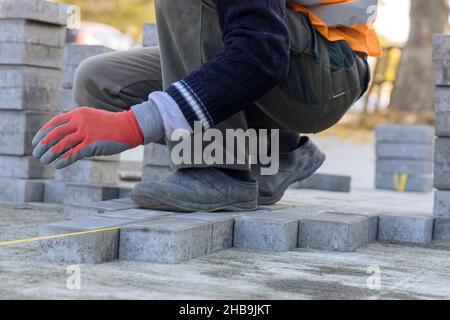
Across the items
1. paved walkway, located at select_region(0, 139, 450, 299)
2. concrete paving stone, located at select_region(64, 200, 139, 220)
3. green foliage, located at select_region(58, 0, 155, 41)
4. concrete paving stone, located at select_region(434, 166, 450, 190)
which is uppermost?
green foliage, located at select_region(58, 0, 155, 41)

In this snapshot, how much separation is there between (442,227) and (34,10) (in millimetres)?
2364

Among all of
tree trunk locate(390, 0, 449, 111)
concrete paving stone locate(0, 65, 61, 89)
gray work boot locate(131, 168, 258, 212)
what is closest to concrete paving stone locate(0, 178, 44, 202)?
concrete paving stone locate(0, 65, 61, 89)

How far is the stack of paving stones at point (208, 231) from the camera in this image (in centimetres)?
288

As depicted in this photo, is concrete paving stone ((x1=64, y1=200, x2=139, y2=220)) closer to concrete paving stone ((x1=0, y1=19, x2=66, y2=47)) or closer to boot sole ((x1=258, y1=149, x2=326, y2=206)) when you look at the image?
boot sole ((x1=258, y1=149, x2=326, y2=206))

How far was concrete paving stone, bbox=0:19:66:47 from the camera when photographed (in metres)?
4.83

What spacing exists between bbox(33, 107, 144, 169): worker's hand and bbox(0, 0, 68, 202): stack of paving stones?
2.05m

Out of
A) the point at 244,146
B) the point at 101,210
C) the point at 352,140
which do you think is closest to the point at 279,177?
the point at 244,146

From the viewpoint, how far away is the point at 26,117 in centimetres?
484

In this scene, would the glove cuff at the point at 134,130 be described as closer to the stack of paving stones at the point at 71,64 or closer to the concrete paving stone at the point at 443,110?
the concrete paving stone at the point at 443,110

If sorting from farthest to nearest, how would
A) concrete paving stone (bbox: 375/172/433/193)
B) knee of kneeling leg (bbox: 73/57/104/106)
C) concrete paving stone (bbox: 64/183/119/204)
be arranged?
concrete paving stone (bbox: 375/172/433/193), concrete paving stone (bbox: 64/183/119/204), knee of kneeling leg (bbox: 73/57/104/106)

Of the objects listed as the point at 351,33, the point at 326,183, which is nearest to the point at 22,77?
the point at 351,33

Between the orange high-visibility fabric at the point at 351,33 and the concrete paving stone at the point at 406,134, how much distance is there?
12.9 ft

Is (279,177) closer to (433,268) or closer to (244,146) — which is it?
(244,146)

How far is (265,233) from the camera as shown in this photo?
3.37 meters
